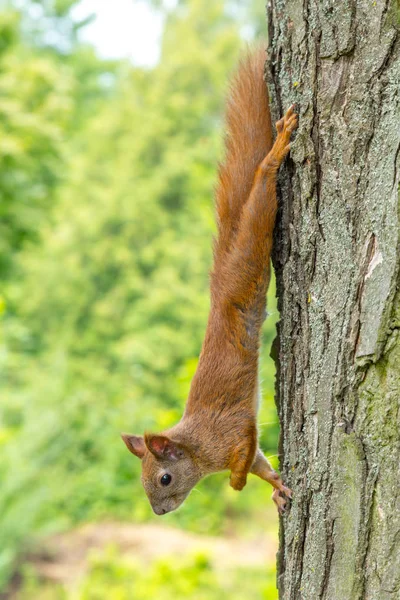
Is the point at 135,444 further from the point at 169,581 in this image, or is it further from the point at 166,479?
the point at 169,581

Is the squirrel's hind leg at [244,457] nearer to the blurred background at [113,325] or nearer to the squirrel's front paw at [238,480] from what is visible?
the squirrel's front paw at [238,480]

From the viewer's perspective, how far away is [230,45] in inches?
351

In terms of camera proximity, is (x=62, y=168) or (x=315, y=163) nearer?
(x=315, y=163)

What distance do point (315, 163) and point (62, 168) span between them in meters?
7.29

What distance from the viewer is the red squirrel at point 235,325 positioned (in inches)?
71.4

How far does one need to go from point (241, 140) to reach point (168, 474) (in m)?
1.15

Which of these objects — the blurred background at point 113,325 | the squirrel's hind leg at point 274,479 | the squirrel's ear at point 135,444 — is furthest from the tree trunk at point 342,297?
the blurred background at point 113,325

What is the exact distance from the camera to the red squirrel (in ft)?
5.95

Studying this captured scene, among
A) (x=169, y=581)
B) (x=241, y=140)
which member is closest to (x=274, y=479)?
(x=241, y=140)

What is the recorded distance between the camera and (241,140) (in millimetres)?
1905

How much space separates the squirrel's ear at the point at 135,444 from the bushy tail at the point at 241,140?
78cm

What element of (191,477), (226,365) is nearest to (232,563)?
(191,477)

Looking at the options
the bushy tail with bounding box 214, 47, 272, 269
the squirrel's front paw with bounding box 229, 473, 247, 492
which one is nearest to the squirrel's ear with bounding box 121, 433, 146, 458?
the squirrel's front paw with bounding box 229, 473, 247, 492

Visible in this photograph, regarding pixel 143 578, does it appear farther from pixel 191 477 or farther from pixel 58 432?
pixel 191 477
